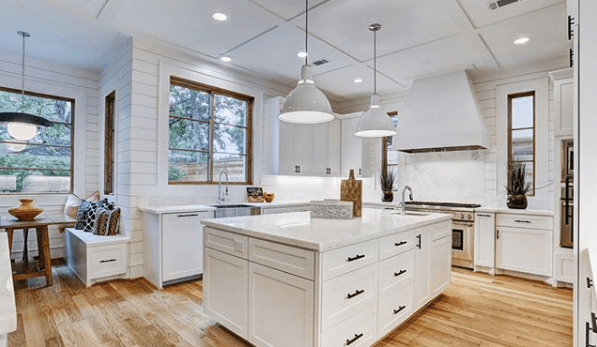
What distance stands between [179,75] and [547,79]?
5.00m

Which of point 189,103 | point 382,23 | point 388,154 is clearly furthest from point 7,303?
point 388,154

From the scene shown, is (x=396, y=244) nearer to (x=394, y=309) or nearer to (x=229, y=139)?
(x=394, y=309)

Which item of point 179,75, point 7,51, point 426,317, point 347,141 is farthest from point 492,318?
point 7,51

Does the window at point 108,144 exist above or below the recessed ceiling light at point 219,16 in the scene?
below

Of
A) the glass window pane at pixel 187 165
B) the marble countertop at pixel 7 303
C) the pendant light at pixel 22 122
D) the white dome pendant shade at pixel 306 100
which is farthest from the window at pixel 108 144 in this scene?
the marble countertop at pixel 7 303

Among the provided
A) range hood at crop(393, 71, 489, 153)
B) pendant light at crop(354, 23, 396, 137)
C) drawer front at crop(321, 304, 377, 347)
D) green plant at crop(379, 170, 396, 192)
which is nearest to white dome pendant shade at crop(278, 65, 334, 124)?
pendant light at crop(354, 23, 396, 137)

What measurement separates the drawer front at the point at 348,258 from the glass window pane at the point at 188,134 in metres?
3.20

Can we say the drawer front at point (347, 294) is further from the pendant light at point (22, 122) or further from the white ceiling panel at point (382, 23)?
the pendant light at point (22, 122)

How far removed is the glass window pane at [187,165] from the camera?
4359 millimetres

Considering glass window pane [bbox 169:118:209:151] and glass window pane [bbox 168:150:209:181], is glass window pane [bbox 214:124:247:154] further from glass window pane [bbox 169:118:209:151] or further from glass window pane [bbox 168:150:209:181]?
glass window pane [bbox 168:150:209:181]

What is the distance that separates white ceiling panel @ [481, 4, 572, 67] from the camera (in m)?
3.23

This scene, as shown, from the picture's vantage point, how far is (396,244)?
8.08 ft

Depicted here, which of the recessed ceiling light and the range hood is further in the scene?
the range hood

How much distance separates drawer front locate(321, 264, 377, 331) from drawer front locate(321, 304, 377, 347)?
40 mm
